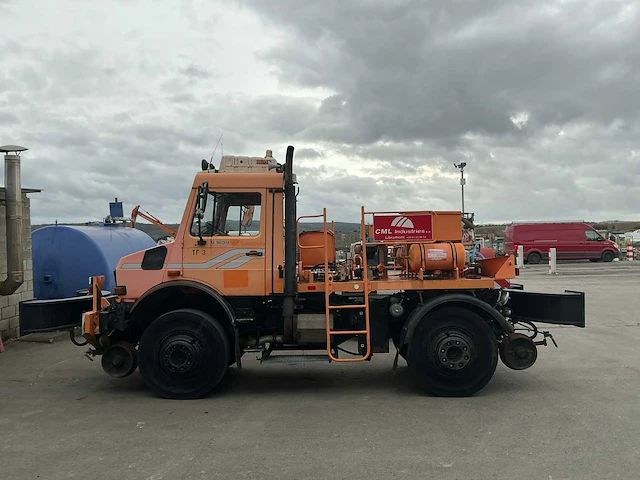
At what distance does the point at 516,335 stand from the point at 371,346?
180cm

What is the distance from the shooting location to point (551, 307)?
6637mm

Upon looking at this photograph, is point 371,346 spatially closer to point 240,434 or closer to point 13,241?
point 240,434

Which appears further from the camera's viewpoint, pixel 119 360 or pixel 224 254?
pixel 119 360

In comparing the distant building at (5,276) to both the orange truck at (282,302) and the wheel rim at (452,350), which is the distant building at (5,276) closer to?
the orange truck at (282,302)

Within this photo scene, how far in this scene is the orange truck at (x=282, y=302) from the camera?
6172mm

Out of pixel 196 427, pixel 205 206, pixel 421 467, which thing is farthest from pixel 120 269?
pixel 421 467

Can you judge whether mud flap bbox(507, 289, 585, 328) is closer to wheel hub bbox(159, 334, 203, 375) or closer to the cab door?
the cab door

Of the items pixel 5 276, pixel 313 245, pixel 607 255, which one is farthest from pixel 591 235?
pixel 5 276

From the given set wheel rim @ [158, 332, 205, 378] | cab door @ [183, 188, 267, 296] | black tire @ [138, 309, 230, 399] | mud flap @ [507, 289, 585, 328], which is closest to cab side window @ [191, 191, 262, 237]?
cab door @ [183, 188, 267, 296]

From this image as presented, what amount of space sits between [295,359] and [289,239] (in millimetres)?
1467

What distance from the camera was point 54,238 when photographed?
10.9 metres

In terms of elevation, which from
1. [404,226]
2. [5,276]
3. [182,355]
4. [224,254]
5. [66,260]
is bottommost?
[182,355]

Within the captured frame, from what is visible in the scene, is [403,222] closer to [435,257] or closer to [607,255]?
[435,257]

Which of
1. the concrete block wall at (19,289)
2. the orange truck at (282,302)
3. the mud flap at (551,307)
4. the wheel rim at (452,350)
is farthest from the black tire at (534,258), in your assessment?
the concrete block wall at (19,289)
